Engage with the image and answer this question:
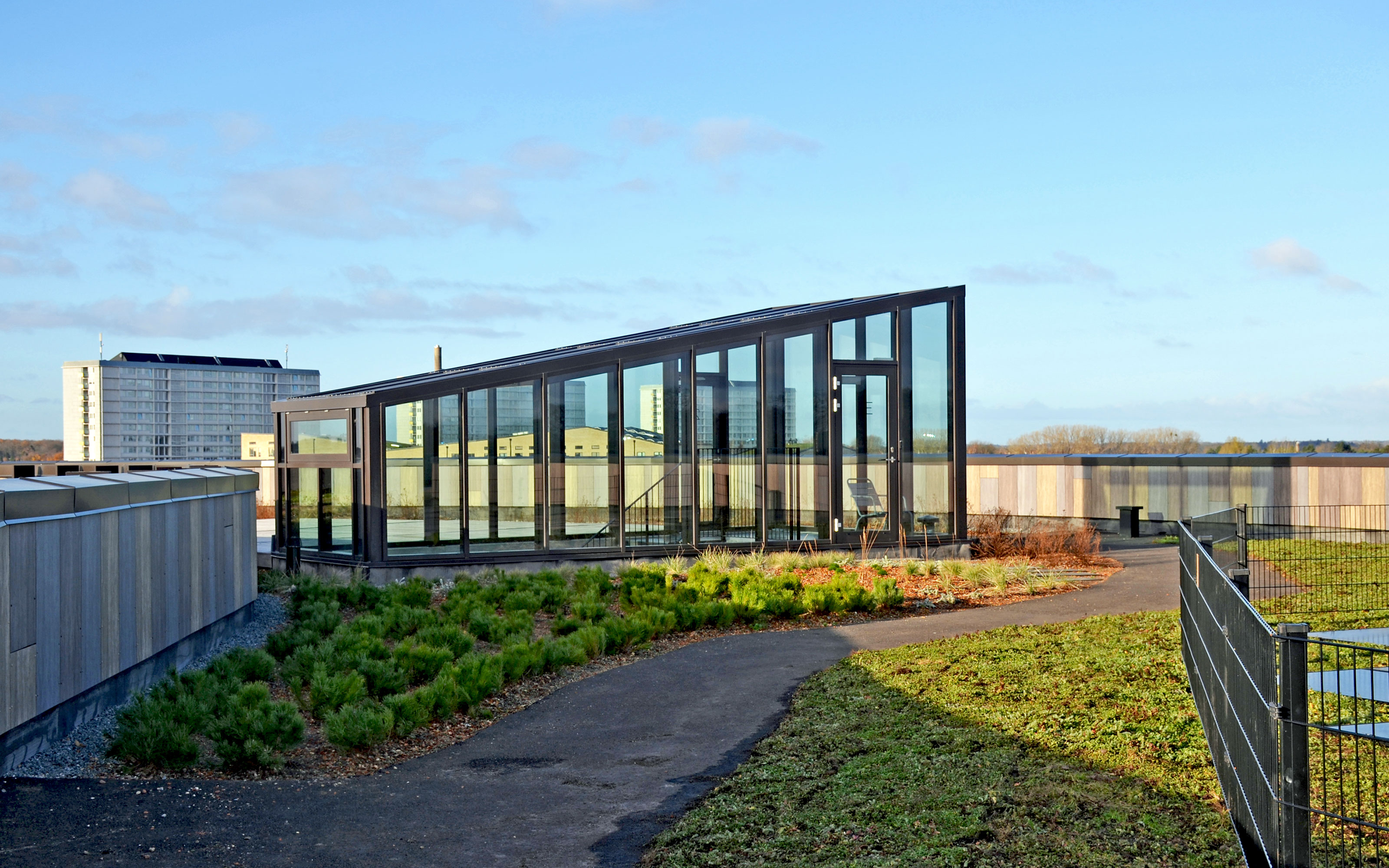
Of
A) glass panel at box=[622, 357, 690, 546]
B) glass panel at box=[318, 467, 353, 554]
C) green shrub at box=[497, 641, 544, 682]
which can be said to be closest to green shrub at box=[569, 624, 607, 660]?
green shrub at box=[497, 641, 544, 682]

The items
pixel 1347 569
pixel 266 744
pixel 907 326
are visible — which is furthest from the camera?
pixel 907 326

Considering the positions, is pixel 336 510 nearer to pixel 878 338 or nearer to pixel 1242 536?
pixel 878 338

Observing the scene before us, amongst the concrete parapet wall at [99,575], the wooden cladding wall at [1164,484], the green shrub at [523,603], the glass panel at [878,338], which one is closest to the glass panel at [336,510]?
the green shrub at [523,603]

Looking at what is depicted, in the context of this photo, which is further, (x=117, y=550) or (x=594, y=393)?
(x=594, y=393)

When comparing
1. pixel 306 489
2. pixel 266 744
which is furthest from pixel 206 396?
pixel 266 744

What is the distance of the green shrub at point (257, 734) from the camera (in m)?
5.93

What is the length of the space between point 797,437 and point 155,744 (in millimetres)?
11225

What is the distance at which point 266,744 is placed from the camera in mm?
6117

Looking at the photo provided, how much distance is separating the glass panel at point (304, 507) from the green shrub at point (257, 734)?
8.89 metres

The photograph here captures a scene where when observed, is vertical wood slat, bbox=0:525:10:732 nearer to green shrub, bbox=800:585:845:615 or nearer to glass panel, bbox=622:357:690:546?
green shrub, bbox=800:585:845:615

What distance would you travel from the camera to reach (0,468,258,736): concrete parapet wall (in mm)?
5863

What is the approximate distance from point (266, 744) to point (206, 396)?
151470 millimetres

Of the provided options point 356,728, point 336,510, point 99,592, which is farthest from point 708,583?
point 99,592

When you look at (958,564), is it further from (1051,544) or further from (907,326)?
(907,326)
